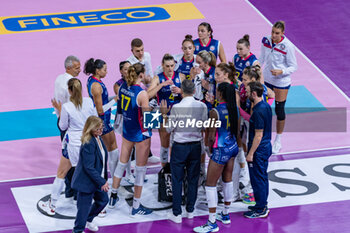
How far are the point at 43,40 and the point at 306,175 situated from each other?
759 cm

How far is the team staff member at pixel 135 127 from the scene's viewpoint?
918 cm

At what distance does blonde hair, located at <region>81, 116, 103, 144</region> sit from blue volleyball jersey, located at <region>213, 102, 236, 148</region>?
1.56m

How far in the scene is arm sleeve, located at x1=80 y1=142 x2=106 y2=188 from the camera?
27.4 feet

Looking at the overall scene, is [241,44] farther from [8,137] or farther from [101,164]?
[8,137]

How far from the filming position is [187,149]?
29.5 ft

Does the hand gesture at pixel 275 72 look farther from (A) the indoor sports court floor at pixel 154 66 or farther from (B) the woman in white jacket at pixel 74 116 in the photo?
(B) the woman in white jacket at pixel 74 116

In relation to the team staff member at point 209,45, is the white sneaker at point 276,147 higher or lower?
lower

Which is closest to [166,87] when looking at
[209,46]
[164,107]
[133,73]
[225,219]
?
[164,107]

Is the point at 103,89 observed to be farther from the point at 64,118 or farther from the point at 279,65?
the point at 279,65

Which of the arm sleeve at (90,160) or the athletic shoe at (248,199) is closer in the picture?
the arm sleeve at (90,160)

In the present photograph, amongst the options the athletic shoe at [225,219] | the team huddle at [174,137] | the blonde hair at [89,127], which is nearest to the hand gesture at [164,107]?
the team huddle at [174,137]

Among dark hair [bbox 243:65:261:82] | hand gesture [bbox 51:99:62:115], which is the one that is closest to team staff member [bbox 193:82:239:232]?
dark hair [bbox 243:65:261:82]

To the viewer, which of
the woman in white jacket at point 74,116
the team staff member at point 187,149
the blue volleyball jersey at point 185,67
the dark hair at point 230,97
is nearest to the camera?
the dark hair at point 230,97

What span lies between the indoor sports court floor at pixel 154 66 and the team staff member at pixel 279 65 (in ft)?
1.74
